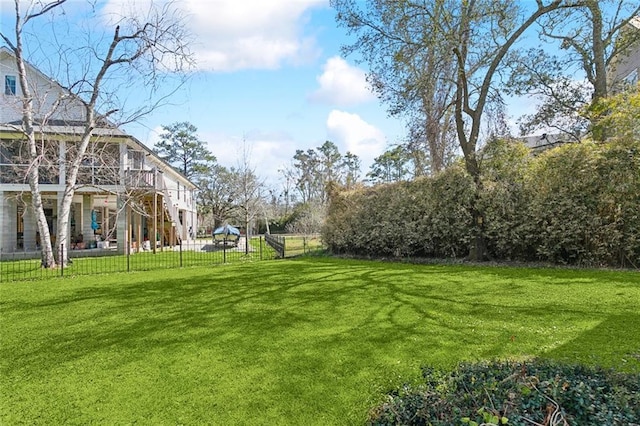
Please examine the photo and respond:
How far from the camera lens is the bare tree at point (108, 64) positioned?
11.5m

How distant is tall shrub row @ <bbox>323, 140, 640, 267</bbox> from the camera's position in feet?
27.2

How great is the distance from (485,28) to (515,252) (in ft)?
21.5

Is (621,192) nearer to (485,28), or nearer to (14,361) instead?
(485,28)

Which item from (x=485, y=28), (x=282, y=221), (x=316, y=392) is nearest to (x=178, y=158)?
(x=282, y=221)

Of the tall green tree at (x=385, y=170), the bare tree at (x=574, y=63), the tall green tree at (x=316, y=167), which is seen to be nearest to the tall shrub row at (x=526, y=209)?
the bare tree at (x=574, y=63)

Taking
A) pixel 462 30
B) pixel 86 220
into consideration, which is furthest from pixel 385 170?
pixel 462 30

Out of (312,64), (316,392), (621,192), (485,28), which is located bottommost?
(316,392)

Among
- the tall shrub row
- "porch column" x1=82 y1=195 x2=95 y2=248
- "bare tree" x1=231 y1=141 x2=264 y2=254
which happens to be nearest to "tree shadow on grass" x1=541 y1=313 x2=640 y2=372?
the tall shrub row

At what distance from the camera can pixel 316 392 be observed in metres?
2.95

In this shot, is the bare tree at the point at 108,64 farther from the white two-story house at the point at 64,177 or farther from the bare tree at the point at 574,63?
the bare tree at the point at 574,63

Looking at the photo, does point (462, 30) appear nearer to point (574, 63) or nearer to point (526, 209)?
point (526, 209)

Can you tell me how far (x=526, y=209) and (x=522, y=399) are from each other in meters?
8.70

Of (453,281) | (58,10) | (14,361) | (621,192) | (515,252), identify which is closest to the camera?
(14,361)

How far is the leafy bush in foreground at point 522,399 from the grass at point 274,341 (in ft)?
1.67
